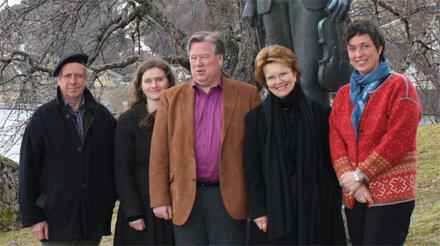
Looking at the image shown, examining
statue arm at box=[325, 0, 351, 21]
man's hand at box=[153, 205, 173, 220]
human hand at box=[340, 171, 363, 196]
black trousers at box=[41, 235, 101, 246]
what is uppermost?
statue arm at box=[325, 0, 351, 21]

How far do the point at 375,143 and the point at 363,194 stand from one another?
0.91 feet

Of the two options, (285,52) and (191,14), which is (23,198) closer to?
(285,52)

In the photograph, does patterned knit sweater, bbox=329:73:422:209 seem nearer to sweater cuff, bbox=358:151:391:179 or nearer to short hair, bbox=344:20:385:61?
sweater cuff, bbox=358:151:391:179

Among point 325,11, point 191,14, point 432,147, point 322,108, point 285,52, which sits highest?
point 191,14

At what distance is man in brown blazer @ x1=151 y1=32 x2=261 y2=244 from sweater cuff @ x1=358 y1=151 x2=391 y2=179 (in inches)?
27.4

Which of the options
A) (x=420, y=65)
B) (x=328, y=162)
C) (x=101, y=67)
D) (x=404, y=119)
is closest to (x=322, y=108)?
(x=328, y=162)

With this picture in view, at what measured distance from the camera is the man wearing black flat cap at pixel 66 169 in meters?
3.09

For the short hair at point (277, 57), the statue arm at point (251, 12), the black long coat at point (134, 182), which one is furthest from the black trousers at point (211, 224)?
the statue arm at point (251, 12)

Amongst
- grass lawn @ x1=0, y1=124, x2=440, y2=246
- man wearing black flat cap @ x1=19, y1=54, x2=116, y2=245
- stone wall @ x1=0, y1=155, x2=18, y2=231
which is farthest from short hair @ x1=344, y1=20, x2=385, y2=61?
stone wall @ x1=0, y1=155, x2=18, y2=231

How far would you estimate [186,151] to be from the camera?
2.91 m

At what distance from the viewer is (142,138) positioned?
320cm

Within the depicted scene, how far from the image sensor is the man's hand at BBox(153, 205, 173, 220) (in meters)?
2.98

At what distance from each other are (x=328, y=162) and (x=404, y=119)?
0.52 metres

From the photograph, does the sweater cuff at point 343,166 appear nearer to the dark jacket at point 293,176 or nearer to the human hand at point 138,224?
the dark jacket at point 293,176
